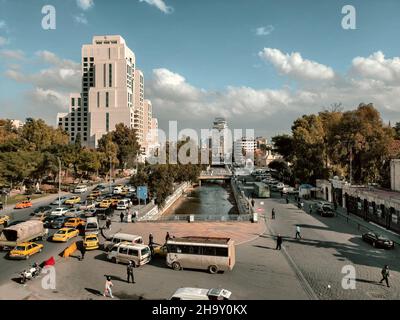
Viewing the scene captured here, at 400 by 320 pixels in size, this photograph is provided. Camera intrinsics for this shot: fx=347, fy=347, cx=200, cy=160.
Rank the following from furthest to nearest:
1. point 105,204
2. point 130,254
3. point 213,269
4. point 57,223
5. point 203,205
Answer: point 203,205 → point 105,204 → point 57,223 → point 130,254 → point 213,269

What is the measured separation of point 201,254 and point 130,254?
4876mm

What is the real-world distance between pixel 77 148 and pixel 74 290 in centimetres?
6190

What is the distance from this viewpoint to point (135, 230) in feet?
112

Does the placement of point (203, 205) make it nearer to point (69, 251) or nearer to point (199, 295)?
point (69, 251)

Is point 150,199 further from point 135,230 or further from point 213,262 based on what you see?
point 213,262

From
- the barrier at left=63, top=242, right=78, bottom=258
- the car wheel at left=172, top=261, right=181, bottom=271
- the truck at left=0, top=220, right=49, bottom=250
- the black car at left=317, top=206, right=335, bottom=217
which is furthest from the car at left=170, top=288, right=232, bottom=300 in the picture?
the black car at left=317, top=206, right=335, bottom=217

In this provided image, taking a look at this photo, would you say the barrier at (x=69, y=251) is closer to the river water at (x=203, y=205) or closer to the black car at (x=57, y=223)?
the black car at (x=57, y=223)

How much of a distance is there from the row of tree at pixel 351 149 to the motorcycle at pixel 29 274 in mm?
46114

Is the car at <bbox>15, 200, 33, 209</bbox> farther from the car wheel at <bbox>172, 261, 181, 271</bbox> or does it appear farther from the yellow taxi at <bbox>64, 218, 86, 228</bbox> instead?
the car wheel at <bbox>172, 261, 181, 271</bbox>

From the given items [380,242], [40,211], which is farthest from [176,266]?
[40,211]

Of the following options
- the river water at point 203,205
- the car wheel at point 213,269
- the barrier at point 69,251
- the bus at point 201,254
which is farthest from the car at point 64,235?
the river water at point 203,205

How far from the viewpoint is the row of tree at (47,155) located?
56406 millimetres

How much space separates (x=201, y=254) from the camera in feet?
72.3

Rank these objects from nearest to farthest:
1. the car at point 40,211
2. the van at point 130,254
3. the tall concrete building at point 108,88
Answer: the van at point 130,254 < the car at point 40,211 < the tall concrete building at point 108,88
